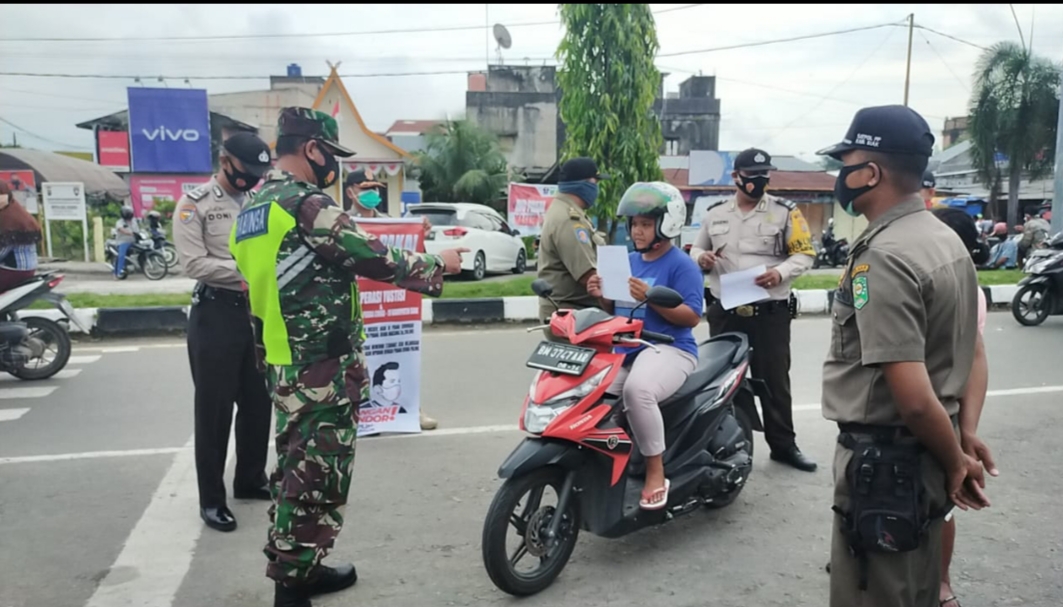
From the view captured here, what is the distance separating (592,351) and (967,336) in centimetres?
143

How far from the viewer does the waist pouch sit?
198 cm

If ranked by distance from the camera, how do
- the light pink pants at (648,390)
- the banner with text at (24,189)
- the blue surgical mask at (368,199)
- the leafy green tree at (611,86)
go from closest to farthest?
the light pink pants at (648,390), the blue surgical mask at (368,199), the leafy green tree at (611,86), the banner with text at (24,189)

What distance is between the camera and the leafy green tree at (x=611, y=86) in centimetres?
975

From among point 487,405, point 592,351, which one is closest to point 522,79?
point 487,405

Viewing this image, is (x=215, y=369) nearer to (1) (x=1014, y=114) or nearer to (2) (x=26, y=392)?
(2) (x=26, y=392)

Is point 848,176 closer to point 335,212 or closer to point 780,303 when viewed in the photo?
point 335,212

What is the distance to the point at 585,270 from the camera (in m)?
4.23

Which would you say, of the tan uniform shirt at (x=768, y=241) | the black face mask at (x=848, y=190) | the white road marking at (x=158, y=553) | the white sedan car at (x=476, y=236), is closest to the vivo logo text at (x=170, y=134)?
the white sedan car at (x=476, y=236)

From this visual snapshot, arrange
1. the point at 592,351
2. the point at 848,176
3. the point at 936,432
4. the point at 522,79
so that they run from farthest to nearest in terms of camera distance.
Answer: the point at 522,79
the point at 592,351
the point at 848,176
the point at 936,432

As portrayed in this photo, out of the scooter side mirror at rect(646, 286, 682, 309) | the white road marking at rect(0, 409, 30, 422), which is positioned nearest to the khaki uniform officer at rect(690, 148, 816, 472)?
the scooter side mirror at rect(646, 286, 682, 309)

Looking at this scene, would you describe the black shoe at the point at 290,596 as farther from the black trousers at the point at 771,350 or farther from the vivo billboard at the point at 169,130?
the vivo billboard at the point at 169,130

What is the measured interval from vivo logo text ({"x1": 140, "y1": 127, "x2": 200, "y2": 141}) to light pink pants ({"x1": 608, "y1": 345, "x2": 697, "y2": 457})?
19151 millimetres

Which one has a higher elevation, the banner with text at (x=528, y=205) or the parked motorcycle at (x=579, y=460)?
the banner with text at (x=528, y=205)

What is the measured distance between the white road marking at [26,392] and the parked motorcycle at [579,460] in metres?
4.93
